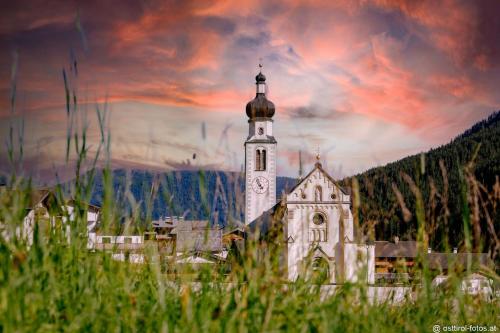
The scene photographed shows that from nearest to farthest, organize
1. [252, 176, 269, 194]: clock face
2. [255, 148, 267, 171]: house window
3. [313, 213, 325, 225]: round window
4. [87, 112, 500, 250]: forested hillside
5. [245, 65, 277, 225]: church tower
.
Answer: [87, 112, 500, 250]: forested hillside → [313, 213, 325, 225]: round window → [245, 65, 277, 225]: church tower → [252, 176, 269, 194]: clock face → [255, 148, 267, 171]: house window

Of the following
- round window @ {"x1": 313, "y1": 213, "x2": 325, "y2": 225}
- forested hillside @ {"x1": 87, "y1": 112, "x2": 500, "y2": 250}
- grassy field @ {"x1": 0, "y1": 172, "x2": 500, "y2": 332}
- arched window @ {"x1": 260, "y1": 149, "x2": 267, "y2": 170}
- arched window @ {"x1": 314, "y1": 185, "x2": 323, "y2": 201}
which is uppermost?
arched window @ {"x1": 260, "y1": 149, "x2": 267, "y2": 170}

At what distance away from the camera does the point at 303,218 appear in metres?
3.27

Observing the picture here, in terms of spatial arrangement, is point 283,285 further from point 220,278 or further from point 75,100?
point 75,100

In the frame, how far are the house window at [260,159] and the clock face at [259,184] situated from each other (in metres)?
0.92

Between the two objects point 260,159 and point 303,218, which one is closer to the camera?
point 303,218

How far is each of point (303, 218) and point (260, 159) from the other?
1955 inches

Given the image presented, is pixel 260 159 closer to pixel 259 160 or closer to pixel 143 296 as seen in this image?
pixel 259 160

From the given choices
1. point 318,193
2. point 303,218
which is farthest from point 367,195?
point 318,193

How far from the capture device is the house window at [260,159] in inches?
2067

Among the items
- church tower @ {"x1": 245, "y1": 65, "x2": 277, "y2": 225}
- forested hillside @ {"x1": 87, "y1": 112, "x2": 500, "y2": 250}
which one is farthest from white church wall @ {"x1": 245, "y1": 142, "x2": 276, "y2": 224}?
forested hillside @ {"x1": 87, "y1": 112, "x2": 500, "y2": 250}

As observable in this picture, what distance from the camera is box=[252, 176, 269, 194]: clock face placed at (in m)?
52.0

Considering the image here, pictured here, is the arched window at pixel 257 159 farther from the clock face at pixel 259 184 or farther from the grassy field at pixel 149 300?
the grassy field at pixel 149 300

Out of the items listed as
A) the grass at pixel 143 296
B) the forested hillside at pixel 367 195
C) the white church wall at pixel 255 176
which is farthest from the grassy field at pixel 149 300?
the white church wall at pixel 255 176

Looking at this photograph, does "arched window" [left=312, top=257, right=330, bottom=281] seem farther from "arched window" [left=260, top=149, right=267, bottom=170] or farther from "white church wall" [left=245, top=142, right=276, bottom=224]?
"arched window" [left=260, top=149, right=267, bottom=170]
